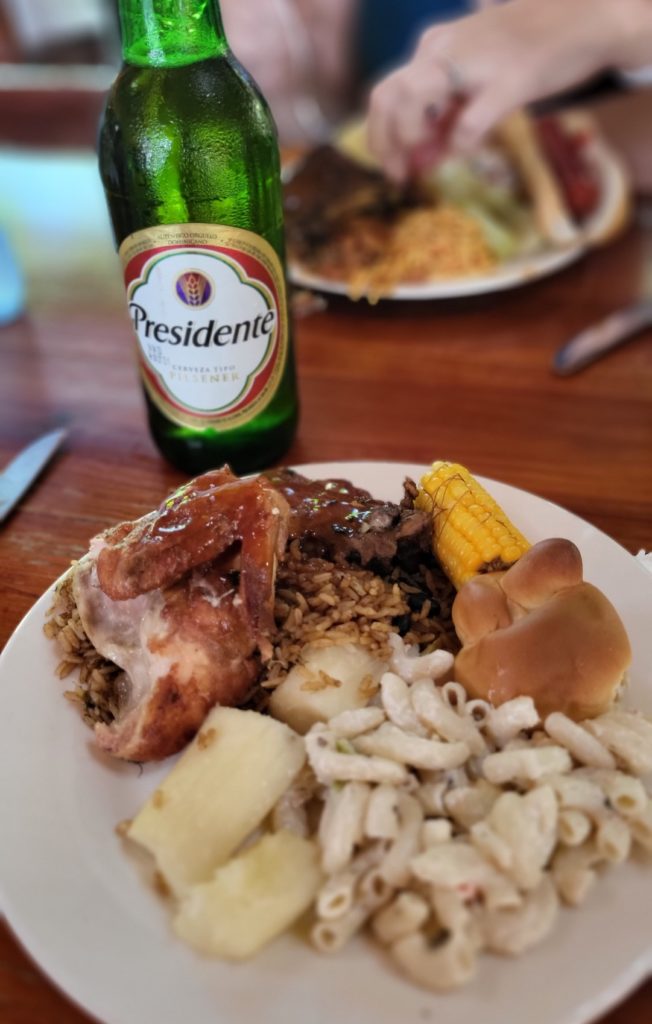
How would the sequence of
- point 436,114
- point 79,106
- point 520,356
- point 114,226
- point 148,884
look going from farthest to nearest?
point 79,106 < point 436,114 < point 520,356 < point 114,226 < point 148,884

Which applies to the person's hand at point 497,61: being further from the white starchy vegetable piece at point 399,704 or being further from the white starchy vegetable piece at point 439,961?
the white starchy vegetable piece at point 439,961

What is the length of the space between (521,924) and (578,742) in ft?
0.72

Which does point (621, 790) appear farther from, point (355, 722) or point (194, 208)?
point (194, 208)

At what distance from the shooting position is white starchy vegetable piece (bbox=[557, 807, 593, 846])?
871 mm

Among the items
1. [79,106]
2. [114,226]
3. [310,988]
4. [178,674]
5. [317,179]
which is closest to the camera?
[310,988]

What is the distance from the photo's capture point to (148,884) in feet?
3.01

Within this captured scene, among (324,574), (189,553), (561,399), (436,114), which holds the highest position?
(436,114)

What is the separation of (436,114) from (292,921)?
1904 millimetres

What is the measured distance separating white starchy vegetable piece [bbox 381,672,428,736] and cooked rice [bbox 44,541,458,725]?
0.07 metres

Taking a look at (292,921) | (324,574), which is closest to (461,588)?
(324,574)

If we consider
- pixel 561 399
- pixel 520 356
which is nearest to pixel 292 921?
pixel 561 399

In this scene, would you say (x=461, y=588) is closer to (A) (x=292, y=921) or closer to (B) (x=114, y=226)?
(A) (x=292, y=921)

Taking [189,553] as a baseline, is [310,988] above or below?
below

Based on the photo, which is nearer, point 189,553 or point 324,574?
point 189,553
